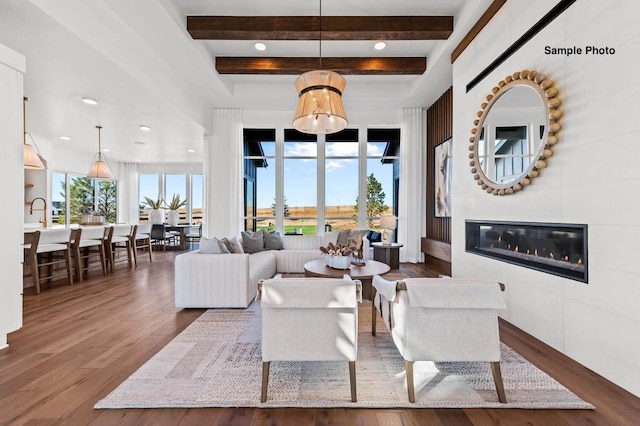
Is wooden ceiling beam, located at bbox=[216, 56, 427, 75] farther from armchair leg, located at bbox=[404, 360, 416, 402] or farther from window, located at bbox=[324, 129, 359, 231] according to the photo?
armchair leg, located at bbox=[404, 360, 416, 402]

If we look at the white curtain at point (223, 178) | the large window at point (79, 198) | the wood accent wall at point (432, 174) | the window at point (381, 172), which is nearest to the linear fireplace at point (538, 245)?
the wood accent wall at point (432, 174)

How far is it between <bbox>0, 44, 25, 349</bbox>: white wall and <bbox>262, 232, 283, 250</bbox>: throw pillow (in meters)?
3.42

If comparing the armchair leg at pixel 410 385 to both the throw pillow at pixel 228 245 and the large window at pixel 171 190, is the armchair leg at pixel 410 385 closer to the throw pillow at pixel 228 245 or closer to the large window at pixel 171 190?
the throw pillow at pixel 228 245

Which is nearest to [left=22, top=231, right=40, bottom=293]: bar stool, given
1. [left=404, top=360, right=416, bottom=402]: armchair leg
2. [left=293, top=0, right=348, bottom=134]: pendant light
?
[left=293, top=0, right=348, bottom=134]: pendant light

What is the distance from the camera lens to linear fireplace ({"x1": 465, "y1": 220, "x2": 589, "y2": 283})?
7.23 ft

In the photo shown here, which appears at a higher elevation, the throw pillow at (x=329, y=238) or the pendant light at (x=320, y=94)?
the pendant light at (x=320, y=94)

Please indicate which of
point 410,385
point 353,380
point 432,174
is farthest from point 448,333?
point 432,174

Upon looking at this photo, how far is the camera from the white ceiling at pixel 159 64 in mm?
2877

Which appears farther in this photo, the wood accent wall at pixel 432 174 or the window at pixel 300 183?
the window at pixel 300 183

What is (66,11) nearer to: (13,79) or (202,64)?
(13,79)

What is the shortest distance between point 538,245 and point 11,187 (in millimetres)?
4516

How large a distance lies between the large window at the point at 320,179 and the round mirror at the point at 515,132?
10.3ft

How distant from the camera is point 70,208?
8547 millimetres

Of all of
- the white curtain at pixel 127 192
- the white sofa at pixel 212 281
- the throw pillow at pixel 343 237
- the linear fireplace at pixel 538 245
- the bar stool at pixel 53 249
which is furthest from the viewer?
Answer: the white curtain at pixel 127 192
